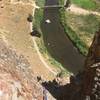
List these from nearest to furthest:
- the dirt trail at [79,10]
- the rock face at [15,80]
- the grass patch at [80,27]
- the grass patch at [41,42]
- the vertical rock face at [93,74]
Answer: the rock face at [15,80]
the vertical rock face at [93,74]
the grass patch at [41,42]
the grass patch at [80,27]
the dirt trail at [79,10]

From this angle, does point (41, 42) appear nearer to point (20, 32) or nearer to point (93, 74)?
point (20, 32)

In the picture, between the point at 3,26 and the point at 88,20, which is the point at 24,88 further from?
the point at 88,20

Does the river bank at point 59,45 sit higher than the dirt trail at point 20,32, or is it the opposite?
the dirt trail at point 20,32

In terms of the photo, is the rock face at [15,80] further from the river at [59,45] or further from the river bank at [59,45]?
the river bank at [59,45]

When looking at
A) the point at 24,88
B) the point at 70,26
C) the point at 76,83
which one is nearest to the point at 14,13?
the point at 70,26

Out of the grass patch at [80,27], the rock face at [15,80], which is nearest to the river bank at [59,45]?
the grass patch at [80,27]

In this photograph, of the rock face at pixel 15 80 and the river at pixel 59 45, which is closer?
the rock face at pixel 15 80

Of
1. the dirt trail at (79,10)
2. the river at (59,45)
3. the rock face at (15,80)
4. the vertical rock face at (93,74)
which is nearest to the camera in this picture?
the rock face at (15,80)

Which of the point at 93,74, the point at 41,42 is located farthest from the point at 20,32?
the point at 93,74

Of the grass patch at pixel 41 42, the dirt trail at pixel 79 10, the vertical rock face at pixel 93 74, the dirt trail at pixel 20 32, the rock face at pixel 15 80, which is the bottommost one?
the dirt trail at pixel 79 10
